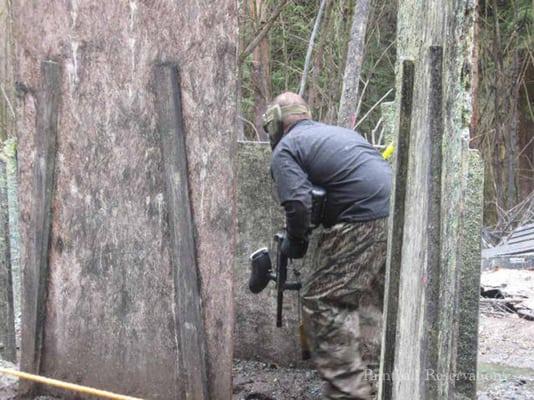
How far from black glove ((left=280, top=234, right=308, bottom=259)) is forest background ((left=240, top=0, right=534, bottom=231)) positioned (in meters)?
5.41

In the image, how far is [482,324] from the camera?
5.44 m

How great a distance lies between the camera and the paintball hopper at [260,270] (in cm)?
403

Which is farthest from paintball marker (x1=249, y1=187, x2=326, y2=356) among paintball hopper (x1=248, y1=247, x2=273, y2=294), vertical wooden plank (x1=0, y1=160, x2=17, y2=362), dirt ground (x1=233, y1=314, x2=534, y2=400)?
vertical wooden plank (x1=0, y1=160, x2=17, y2=362)

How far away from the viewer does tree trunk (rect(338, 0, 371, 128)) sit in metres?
7.04

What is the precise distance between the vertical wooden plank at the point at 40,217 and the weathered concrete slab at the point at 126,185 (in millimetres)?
27

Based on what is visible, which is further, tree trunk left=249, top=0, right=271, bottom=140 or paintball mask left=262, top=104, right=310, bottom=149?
tree trunk left=249, top=0, right=271, bottom=140

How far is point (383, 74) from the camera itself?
44.9 ft

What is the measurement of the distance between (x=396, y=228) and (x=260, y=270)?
5.21ft

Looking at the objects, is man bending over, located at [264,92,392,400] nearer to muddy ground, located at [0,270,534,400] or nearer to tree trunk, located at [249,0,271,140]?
muddy ground, located at [0,270,534,400]

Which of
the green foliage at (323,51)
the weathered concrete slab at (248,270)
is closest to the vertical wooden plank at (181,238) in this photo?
the weathered concrete slab at (248,270)

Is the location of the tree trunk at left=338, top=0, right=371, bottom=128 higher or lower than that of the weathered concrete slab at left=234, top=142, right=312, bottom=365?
higher

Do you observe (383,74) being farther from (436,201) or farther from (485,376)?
(436,201)

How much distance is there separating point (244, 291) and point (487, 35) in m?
11.4

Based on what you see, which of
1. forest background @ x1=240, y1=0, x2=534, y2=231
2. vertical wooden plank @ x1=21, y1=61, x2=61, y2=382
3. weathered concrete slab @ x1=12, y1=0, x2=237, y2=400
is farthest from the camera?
forest background @ x1=240, y1=0, x2=534, y2=231
